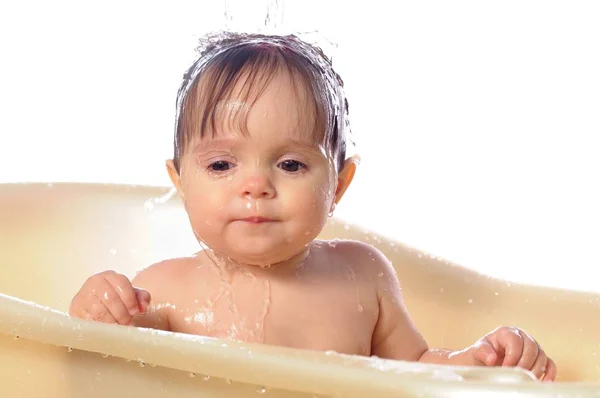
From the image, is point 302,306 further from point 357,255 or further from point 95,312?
point 95,312

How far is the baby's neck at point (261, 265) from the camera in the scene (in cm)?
143

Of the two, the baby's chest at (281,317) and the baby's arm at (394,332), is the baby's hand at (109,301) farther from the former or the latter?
the baby's arm at (394,332)

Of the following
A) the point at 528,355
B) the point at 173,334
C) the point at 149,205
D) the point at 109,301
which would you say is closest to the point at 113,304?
the point at 109,301

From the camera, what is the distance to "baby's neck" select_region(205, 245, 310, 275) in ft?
4.70

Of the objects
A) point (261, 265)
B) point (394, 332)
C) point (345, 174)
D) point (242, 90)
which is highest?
point (242, 90)

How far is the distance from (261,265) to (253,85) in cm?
24

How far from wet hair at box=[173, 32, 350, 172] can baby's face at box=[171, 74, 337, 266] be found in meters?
0.01

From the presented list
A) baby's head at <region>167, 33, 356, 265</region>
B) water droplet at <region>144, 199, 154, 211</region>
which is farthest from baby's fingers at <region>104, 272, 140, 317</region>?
water droplet at <region>144, 199, 154, 211</region>

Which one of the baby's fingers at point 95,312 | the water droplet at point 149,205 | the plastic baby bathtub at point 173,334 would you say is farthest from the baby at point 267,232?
the water droplet at point 149,205

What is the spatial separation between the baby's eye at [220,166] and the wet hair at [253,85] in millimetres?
38

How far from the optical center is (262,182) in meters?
1.29

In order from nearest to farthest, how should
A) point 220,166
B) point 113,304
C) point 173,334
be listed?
point 173,334
point 113,304
point 220,166

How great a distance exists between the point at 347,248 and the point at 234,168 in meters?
0.29

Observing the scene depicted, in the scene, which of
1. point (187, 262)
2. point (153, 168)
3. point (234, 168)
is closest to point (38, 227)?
point (187, 262)
